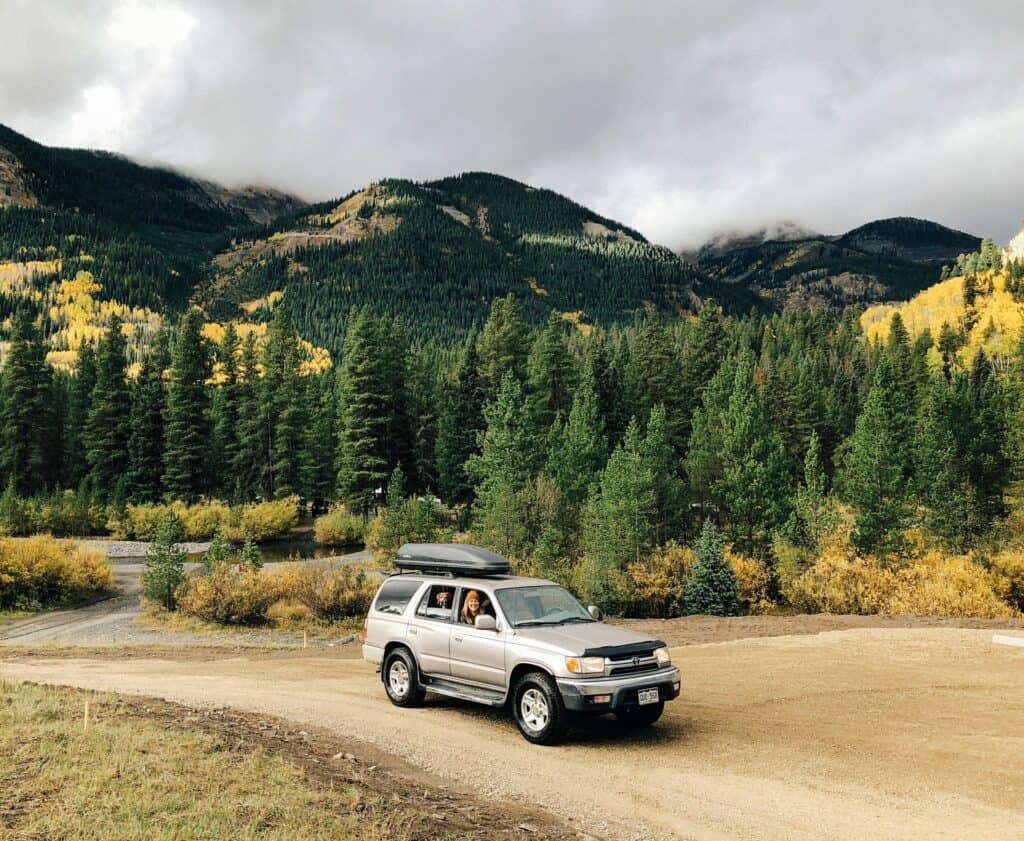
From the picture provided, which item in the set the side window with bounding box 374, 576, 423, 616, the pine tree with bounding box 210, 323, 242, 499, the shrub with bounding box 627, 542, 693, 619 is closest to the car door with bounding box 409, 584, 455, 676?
the side window with bounding box 374, 576, 423, 616

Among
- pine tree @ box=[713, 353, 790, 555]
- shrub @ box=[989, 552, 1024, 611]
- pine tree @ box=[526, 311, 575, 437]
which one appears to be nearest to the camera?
shrub @ box=[989, 552, 1024, 611]

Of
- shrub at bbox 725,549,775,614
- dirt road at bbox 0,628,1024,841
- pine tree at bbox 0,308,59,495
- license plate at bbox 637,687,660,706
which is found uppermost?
pine tree at bbox 0,308,59,495

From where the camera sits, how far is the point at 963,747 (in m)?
10.7

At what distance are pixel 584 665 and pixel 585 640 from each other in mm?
526

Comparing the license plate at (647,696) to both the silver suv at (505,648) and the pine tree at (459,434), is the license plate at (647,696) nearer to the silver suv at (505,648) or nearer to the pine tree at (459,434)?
the silver suv at (505,648)

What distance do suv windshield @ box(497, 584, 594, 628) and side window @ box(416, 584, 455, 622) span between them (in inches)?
42.2

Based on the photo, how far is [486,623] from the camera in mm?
11375

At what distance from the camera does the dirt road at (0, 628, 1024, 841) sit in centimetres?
814

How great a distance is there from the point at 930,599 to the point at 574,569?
15.6 metres

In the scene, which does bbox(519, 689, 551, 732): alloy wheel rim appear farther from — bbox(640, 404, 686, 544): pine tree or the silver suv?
bbox(640, 404, 686, 544): pine tree

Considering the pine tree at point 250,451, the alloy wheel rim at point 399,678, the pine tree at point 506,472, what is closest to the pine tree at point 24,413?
the pine tree at point 250,451

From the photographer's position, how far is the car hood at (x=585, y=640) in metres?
10.4

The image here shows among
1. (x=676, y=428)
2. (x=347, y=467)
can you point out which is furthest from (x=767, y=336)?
(x=347, y=467)

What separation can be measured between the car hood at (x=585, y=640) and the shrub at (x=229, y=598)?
967 inches
